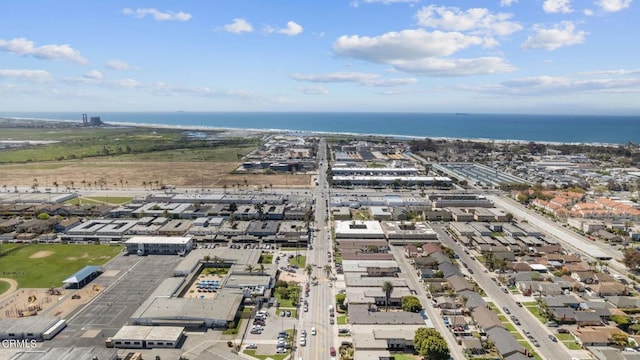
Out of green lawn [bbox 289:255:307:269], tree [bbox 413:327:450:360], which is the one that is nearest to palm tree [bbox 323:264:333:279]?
green lawn [bbox 289:255:307:269]

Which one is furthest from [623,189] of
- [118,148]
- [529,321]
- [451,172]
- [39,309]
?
[118,148]

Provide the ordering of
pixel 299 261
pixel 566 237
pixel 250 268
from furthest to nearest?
pixel 566 237, pixel 299 261, pixel 250 268

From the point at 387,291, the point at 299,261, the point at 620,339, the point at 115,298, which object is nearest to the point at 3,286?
the point at 115,298

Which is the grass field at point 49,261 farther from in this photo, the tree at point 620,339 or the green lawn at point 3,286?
the tree at point 620,339

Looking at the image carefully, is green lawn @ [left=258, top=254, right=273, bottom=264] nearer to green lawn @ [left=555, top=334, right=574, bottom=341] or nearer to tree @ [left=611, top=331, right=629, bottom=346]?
green lawn @ [left=555, top=334, right=574, bottom=341]

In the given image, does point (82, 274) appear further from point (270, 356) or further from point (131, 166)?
point (131, 166)

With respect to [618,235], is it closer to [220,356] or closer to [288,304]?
[288,304]
